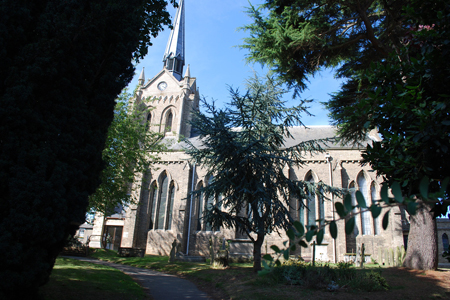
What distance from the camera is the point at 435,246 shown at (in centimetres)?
1077

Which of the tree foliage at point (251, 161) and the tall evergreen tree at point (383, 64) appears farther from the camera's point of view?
the tree foliage at point (251, 161)

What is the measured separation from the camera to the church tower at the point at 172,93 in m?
31.2

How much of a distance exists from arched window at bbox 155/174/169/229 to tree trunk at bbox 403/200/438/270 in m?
17.7

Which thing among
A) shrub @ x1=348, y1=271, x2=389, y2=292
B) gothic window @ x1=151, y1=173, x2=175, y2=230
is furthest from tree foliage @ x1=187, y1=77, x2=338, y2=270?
gothic window @ x1=151, y1=173, x2=175, y2=230

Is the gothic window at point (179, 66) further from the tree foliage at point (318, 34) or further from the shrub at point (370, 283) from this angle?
the shrub at point (370, 283)

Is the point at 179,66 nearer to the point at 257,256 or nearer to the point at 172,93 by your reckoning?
the point at 172,93

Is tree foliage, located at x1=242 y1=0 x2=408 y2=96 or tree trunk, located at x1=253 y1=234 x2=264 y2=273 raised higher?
tree foliage, located at x1=242 y1=0 x2=408 y2=96

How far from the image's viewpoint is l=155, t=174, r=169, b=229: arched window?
24281 millimetres

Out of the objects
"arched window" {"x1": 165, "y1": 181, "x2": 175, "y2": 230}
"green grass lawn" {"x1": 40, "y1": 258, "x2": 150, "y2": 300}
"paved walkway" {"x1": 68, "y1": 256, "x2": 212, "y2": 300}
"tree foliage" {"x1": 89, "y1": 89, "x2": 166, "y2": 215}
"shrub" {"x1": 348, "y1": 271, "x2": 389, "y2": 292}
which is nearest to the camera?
"green grass lawn" {"x1": 40, "y1": 258, "x2": 150, "y2": 300}

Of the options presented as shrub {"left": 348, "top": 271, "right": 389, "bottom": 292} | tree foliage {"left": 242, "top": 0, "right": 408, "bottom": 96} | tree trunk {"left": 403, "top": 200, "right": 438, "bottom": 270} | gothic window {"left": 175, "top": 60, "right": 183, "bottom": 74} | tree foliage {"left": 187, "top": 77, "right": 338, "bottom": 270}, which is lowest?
shrub {"left": 348, "top": 271, "right": 389, "bottom": 292}

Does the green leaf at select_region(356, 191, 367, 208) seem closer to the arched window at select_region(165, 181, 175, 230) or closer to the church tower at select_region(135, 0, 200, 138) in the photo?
the arched window at select_region(165, 181, 175, 230)

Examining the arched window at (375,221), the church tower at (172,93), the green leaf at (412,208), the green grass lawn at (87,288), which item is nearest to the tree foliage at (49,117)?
the green grass lawn at (87,288)

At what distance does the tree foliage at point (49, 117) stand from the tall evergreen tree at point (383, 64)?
5126 millimetres

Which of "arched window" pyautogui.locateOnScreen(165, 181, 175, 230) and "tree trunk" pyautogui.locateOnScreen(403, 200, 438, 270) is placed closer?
"tree trunk" pyautogui.locateOnScreen(403, 200, 438, 270)
